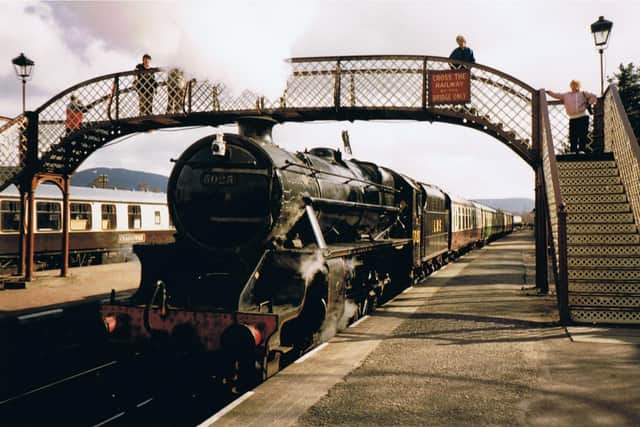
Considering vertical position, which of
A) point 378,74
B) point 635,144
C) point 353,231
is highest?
point 378,74

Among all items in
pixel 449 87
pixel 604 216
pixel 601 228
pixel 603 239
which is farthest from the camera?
pixel 449 87

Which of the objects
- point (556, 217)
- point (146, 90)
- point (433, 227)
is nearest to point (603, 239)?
point (556, 217)

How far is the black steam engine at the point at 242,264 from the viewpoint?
515 centimetres

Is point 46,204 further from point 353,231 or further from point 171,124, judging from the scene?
point 353,231

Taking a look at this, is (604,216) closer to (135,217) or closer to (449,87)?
(449,87)

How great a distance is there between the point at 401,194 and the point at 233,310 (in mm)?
7365

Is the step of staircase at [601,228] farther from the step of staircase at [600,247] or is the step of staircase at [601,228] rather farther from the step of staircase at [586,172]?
the step of staircase at [586,172]

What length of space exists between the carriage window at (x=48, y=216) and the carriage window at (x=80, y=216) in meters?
0.50

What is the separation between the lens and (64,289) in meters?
12.3

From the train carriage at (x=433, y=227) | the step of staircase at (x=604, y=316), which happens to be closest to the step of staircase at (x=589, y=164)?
the train carriage at (x=433, y=227)

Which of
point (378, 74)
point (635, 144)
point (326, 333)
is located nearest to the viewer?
point (326, 333)

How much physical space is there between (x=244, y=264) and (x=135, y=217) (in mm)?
16475

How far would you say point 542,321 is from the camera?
25.3 feet

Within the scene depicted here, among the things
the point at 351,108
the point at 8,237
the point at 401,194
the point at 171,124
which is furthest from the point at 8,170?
the point at 401,194
